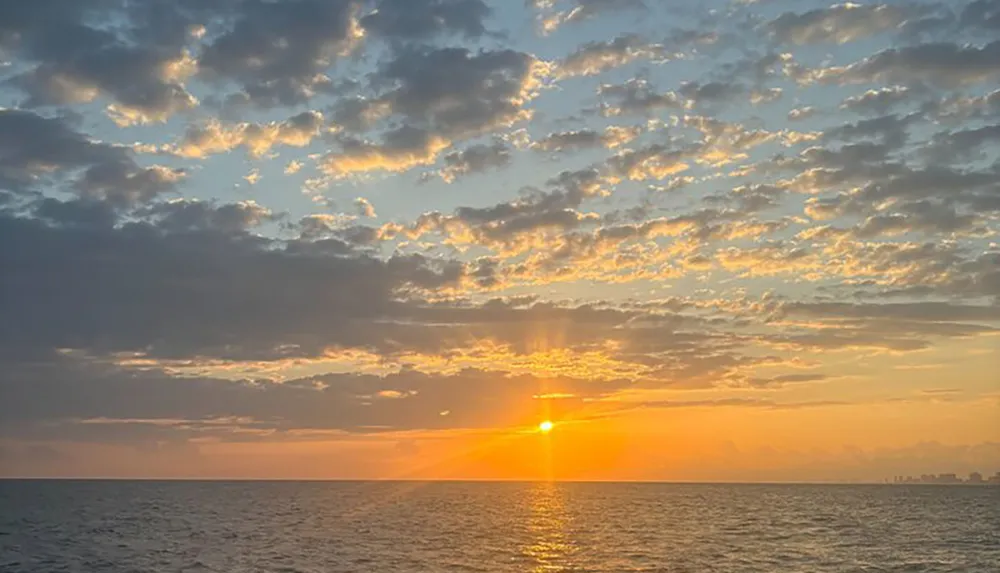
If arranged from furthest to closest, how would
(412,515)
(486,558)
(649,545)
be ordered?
(412,515), (649,545), (486,558)

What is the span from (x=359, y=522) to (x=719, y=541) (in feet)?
160

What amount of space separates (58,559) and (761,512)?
4234 inches

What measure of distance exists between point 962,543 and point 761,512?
57.6 meters

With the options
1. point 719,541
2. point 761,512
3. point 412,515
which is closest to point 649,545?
point 719,541

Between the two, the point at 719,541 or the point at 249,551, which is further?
the point at 719,541

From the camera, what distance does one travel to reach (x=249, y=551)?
75.4 metres

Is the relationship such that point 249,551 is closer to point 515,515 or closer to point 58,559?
point 58,559

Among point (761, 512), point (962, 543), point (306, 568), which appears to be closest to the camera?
point (306, 568)

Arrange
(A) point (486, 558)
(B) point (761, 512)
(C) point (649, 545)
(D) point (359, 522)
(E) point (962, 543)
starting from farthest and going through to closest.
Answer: (B) point (761, 512) < (D) point (359, 522) < (E) point (962, 543) < (C) point (649, 545) < (A) point (486, 558)

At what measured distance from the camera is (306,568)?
63.8 meters

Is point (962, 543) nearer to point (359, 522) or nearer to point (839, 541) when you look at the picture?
point (839, 541)

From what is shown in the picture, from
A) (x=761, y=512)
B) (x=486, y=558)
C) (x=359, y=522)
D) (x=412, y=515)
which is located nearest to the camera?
(x=486, y=558)

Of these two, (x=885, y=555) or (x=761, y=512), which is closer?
(x=885, y=555)

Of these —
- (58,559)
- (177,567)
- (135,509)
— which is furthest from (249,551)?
(135,509)
